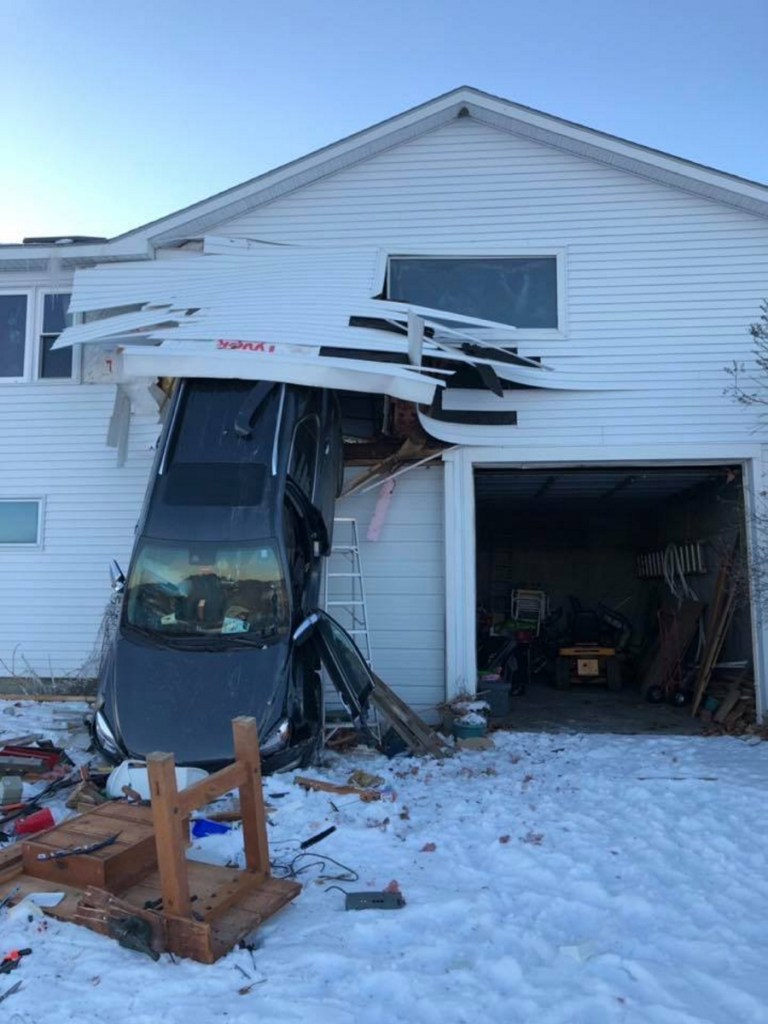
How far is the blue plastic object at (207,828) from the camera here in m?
5.05

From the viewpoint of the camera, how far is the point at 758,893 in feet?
14.1

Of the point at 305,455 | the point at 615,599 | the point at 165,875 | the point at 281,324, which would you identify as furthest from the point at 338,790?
the point at 615,599

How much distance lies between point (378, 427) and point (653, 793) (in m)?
4.85

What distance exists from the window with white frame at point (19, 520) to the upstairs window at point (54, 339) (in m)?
1.56

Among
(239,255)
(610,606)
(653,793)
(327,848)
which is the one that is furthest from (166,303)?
(610,606)

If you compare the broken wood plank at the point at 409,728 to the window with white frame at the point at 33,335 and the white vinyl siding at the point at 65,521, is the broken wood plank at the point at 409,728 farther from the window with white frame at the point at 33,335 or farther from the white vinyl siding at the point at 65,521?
the window with white frame at the point at 33,335

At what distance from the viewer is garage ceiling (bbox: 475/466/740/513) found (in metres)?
9.84

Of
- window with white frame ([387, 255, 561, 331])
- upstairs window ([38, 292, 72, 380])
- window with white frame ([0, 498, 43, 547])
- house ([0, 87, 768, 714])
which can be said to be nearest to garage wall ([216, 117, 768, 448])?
house ([0, 87, 768, 714])

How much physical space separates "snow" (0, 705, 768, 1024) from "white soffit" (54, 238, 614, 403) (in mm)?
3677

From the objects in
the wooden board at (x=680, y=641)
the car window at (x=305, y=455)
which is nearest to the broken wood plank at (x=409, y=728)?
the car window at (x=305, y=455)

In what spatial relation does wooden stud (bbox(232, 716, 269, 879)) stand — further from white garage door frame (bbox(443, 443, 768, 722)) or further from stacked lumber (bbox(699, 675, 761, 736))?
stacked lumber (bbox(699, 675, 761, 736))

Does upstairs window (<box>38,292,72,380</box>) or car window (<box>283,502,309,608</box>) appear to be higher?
upstairs window (<box>38,292,72,380</box>)

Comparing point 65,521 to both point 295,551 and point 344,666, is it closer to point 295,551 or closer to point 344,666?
point 295,551

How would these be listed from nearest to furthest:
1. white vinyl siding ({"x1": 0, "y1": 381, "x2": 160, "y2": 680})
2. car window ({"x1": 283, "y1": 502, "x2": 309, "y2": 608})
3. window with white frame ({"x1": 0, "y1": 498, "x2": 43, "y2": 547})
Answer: car window ({"x1": 283, "y1": 502, "x2": 309, "y2": 608}), white vinyl siding ({"x1": 0, "y1": 381, "x2": 160, "y2": 680}), window with white frame ({"x1": 0, "y1": 498, "x2": 43, "y2": 547})
